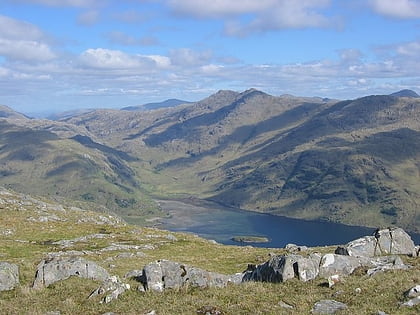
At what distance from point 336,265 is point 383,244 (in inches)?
431

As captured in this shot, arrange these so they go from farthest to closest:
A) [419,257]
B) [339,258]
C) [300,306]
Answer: [419,257] → [339,258] → [300,306]

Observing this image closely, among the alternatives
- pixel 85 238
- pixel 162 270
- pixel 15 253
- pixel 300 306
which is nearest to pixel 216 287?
pixel 162 270

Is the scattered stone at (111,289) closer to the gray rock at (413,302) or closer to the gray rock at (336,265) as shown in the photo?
the gray rock at (336,265)

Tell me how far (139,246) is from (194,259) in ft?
38.3

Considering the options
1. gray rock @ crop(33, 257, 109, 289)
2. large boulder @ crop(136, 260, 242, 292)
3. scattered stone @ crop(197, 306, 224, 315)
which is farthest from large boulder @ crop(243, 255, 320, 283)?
gray rock @ crop(33, 257, 109, 289)

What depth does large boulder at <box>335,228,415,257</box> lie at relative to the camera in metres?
37.3

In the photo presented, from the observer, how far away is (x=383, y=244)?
38.7 m

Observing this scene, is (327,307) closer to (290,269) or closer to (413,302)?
(413,302)

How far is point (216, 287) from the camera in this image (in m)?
27.1

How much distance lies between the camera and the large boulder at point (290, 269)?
28.0 metres

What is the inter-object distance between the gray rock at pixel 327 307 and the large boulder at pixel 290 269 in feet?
15.3

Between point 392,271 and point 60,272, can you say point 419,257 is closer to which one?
point 392,271

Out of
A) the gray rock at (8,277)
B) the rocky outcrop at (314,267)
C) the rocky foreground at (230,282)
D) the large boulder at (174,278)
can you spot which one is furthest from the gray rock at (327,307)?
the gray rock at (8,277)

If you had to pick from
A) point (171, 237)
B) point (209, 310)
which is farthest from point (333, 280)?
point (171, 237)
